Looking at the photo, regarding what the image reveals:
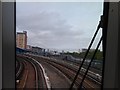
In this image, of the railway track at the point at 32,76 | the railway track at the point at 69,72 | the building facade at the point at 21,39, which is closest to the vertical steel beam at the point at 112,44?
the railway track at the point at 69,72

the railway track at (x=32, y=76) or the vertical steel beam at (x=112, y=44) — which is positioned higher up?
the vertical steel beam at (x=112, y=44)

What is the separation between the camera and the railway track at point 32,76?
4.44 ft

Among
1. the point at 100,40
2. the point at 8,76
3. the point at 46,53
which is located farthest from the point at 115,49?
the point at 8,76

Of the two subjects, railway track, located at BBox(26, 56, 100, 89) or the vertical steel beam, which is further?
railway track, located at BBox(26, 56, 100, 89)

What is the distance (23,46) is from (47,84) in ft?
1.20

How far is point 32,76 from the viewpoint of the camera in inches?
54.8

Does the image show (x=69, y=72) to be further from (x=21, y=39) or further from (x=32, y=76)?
(x=21, y=39)

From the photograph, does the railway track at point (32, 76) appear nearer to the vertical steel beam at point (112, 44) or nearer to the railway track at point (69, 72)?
the railway track at point (69, 72)

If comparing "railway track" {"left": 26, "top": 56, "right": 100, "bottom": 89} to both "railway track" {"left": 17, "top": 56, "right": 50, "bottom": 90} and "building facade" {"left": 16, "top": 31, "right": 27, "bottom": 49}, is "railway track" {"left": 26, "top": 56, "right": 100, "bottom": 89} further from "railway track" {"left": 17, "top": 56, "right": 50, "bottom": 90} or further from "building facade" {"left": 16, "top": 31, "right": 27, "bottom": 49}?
"building facade" {"left": 16, "top": 31, "right": 27, "bottom": 49}

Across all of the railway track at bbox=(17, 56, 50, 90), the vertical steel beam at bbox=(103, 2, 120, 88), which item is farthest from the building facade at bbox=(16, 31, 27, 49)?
the vertical steel beam at bbox=(103, 2, 120, 88)

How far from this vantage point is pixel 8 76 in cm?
127

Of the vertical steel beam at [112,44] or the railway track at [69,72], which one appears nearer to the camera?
the vertical steel beam at [112,44]

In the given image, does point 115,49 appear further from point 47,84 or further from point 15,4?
point 15,4

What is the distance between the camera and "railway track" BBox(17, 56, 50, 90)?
1354 millimetres
